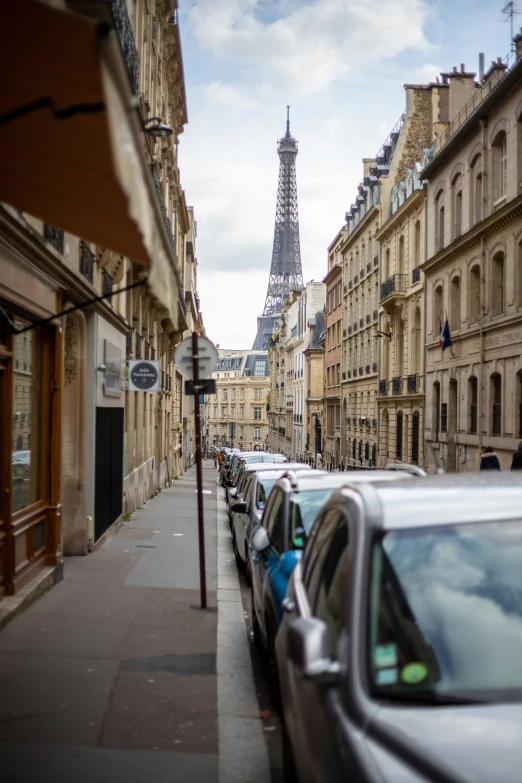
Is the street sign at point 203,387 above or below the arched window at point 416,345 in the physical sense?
below

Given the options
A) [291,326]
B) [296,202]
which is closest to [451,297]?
[291,326]

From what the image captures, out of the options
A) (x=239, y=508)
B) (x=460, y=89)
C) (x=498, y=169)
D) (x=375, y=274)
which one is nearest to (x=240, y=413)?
(x=375, y=274)

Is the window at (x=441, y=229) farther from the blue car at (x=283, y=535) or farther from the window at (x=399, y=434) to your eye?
the blue car at (x=283, y=535)

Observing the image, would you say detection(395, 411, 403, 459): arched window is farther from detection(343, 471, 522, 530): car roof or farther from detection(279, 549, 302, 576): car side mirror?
detection(343, 471, 522, 530): car roof

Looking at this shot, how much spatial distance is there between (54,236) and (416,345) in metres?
30.6

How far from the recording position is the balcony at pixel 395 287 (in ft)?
133

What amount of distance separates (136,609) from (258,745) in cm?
399

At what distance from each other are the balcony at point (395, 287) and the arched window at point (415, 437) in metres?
6.34

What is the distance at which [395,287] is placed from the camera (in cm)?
4119

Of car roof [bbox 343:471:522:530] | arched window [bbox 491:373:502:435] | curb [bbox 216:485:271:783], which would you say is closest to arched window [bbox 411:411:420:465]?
arched window [bbox 491:373:502:435]

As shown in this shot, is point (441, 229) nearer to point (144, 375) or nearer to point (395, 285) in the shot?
point (395, 285)

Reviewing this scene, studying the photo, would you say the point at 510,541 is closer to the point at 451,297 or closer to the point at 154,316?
the point at 154,316

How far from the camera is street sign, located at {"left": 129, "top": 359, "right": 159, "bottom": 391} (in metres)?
17.5

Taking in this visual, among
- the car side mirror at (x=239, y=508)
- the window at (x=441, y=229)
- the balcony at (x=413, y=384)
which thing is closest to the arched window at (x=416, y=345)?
the balcony at (x=413, y=384)
